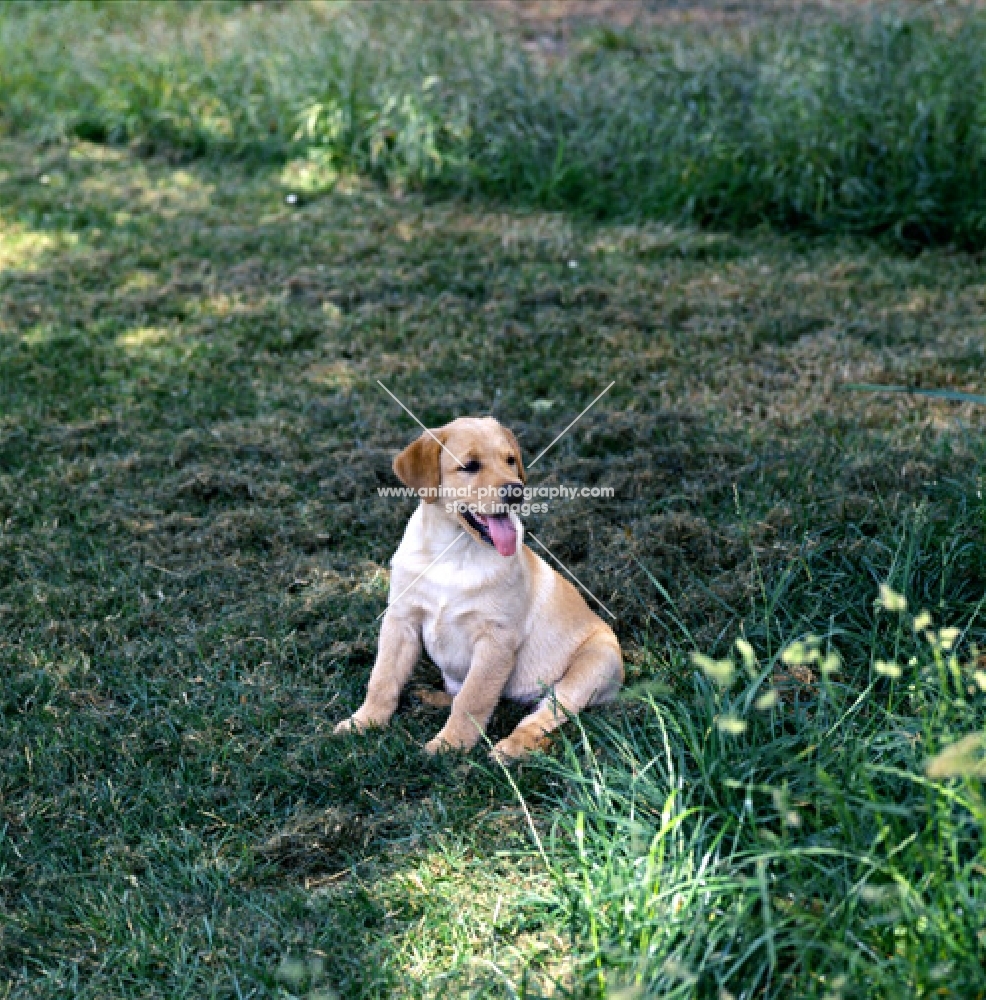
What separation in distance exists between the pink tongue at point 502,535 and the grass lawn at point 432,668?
563 mm

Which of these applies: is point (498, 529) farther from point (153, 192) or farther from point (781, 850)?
point (153, 192)

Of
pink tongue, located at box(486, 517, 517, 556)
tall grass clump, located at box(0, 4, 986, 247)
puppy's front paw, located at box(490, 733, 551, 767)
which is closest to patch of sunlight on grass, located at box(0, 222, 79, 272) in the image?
tall grass clump, located at box(0, 4, 986, 247)

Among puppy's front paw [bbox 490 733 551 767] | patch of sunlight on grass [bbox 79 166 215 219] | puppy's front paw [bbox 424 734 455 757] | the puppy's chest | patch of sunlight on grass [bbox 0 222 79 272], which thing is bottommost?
patch of sunlight on grass [bbox 0 222 79 272]

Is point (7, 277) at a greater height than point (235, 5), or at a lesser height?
lesser

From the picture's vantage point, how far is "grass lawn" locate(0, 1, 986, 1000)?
2.60 metres

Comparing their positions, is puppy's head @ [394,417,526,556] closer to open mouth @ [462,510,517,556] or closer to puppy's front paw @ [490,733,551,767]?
open mouth @ [462,510,517,556]

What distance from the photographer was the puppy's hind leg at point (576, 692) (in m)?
3.46

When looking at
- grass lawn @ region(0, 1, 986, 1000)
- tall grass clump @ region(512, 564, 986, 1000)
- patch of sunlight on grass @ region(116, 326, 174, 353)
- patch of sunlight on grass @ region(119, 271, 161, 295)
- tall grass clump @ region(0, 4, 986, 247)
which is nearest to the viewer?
tall grass clump @ region(512, 564, 986, 1000)

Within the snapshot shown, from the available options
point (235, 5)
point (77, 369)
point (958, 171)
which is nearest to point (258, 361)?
point (77, 369)

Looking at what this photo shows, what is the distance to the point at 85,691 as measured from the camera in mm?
3818

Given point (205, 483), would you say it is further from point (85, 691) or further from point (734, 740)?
point (734, 740)

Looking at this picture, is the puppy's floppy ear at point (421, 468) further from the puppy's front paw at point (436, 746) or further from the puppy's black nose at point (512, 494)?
the puppy's front paw at point (436, 746)

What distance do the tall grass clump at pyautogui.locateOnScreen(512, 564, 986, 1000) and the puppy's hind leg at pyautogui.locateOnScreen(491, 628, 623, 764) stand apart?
255 millimetres

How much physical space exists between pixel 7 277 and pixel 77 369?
60.7 inches
